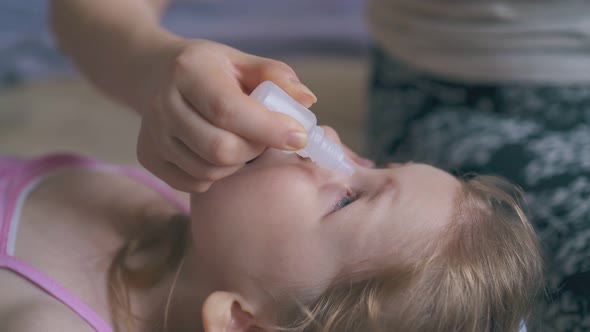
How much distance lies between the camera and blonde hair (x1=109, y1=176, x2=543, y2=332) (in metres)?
0.72

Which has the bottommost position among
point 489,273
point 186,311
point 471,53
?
point 186,311

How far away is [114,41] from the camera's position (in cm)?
87

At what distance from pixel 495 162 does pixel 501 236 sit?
210 mm

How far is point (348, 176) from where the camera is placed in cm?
78

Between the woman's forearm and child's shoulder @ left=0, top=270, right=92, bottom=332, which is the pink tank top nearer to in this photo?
child's shoulder @ left=0, top=270, right=92, bottom=332

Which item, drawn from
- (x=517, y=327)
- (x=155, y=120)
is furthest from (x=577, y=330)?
(x=155, y=120)

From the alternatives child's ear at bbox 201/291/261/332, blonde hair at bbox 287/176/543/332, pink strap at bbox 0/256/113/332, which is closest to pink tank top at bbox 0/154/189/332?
pink strap at bbox 0/256/113/332

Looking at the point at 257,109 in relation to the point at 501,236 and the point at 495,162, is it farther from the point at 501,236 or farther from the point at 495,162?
the point at 495,162

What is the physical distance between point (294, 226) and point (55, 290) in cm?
31

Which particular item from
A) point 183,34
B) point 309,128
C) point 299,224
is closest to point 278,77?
point 309,128

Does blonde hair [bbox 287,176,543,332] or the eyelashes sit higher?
the eyelashes

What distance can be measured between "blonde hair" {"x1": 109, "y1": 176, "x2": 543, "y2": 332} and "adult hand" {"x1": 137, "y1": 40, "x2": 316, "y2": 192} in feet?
0.67

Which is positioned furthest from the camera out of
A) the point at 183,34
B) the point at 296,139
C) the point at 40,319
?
the point at 183,34

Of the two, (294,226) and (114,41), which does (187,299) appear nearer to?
(294,226)
